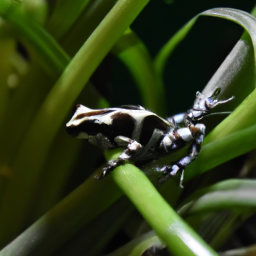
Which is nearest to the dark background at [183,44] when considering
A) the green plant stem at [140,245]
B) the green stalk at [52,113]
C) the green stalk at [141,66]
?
the green stalk at [141,66]

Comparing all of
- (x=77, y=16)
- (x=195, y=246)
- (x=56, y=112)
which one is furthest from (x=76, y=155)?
(x=195, y=246)

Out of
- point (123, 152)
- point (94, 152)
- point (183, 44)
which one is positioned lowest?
point (94, 152)

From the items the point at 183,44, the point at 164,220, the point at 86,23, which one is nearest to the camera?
the point at 164,220

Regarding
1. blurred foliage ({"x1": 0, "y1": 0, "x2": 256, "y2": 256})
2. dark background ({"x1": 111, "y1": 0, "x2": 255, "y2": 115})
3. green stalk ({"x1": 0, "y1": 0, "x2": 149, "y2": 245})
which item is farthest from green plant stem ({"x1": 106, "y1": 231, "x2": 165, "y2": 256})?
dark background ({"x1": 111, "y1": 0, "x2": 255, "y2": 115})

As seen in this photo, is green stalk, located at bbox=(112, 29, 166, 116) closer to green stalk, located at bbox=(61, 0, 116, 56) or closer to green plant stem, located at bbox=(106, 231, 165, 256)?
green stalk, located at bbox=(61, 0, 116, 56)

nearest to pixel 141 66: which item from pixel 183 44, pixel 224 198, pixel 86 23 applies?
pixel 86 23

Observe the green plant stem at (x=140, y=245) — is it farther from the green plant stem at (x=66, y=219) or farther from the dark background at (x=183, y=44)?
the dark background at (x=183, y=44)

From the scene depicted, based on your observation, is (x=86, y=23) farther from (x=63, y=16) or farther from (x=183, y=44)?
(x=183, y=44)
